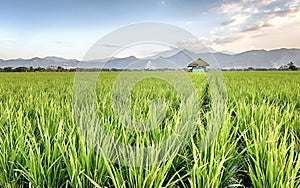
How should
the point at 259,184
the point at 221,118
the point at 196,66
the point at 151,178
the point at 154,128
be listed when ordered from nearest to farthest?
the point at 151,178, the point at 259,184, the point at 154,128, the point at 221,118, the point at 196,66

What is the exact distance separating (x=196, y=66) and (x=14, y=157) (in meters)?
60.8

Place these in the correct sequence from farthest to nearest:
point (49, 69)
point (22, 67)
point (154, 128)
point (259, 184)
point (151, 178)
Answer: point (49, 69)
point (22, 67)
point (154, 128)
point (259, 184)
point (151, 178)

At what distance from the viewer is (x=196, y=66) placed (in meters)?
61.5

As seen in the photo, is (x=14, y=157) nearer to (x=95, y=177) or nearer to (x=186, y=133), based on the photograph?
(x=95, y=177)

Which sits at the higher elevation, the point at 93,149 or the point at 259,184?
the point at 93,149

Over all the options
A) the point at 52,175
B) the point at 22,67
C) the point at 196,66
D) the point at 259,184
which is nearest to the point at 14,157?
the point at 52,175

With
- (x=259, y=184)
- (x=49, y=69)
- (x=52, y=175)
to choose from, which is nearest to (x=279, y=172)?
(x=259, y=184)

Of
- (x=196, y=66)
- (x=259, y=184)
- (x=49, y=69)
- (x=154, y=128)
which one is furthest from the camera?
(x=196, y=66)

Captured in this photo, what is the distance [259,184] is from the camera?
171cm

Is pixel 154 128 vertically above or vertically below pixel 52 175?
above

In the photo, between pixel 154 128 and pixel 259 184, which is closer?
pixel 259 184

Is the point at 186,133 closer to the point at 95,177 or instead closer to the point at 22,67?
the point at 95,177

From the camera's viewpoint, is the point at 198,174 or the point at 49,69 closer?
the point at 198,174

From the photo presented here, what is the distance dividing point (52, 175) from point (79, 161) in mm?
219
